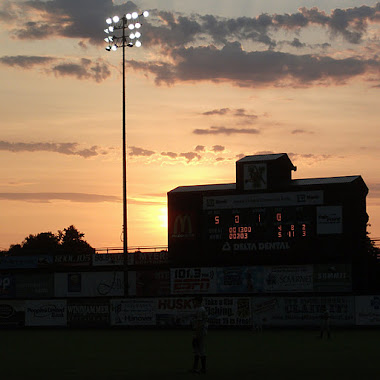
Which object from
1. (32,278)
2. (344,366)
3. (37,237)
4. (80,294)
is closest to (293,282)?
(80,294)

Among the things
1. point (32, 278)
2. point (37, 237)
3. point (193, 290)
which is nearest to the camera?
point (193, 290)

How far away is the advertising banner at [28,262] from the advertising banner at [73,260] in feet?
2.57

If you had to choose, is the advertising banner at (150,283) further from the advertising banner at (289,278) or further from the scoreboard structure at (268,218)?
the advertising banner at (289,278)

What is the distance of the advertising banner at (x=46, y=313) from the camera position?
51.2m

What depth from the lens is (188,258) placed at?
57156 mm

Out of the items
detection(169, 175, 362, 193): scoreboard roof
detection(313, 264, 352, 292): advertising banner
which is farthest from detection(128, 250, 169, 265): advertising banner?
detection(313, 264, 352, 292): advertising banner

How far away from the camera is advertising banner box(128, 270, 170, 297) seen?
68.7 meters

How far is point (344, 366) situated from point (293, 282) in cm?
3503

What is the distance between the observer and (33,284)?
75.7 m

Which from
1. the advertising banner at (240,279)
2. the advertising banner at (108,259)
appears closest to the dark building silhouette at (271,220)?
the advertising banner at (240,279)

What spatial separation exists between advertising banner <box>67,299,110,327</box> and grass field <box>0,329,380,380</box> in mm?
9576

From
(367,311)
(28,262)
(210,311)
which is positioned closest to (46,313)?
(210,311)

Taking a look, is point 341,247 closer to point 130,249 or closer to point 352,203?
point 352,203

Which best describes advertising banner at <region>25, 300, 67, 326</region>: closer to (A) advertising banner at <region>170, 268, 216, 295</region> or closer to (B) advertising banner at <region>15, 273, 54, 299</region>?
(A) advertising banner at <region>170, 268, 216, 295</region>
